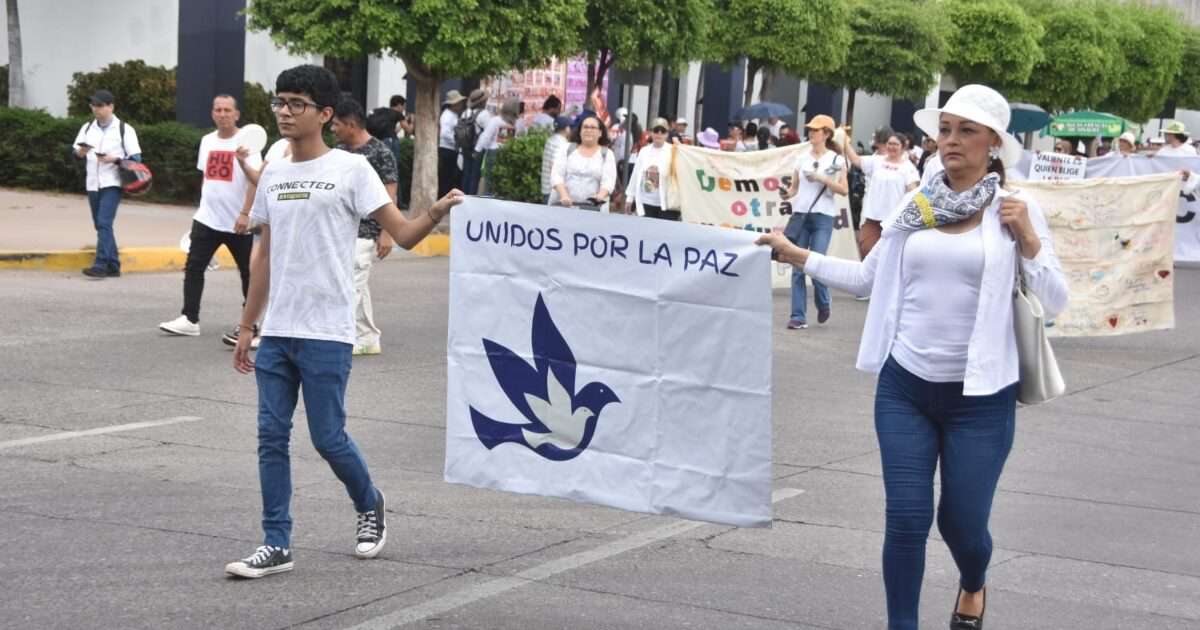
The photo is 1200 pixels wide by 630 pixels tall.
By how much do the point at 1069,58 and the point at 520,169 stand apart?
24.1 metres

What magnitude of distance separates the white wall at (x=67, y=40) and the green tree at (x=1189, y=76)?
3533cm

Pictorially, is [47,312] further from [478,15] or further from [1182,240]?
[1182,240]

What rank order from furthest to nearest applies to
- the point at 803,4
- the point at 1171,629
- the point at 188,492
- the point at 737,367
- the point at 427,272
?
the point at 803,4 → the point at 427,272 → the point at 188,492 → the point at 1171,629 → the point at 737,367

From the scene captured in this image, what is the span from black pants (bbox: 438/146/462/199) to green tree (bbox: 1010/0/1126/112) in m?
21.9

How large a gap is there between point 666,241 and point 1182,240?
18461mm

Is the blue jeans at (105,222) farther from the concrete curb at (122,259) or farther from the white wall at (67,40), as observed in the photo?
the white wall at (67,40)

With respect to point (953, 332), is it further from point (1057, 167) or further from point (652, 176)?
point (1057, 167)

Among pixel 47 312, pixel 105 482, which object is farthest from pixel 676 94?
pixel 105 482

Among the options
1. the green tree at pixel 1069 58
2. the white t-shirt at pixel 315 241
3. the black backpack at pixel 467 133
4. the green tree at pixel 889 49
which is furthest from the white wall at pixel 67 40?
the white t-shirt at pixel 315 241

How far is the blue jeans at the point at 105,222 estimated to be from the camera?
50.8 ft

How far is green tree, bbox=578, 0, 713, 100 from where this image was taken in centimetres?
2362

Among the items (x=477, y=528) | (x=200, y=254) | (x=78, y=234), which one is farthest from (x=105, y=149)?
(x=477, y=528)

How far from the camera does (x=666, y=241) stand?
5715 millimetres

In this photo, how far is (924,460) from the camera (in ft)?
16.4
